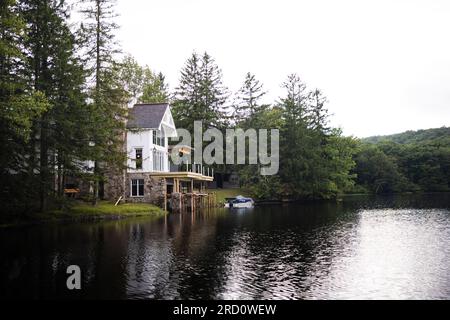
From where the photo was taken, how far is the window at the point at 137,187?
148ft

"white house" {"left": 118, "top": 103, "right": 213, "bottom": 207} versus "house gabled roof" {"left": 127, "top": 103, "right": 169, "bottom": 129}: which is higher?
"house gabled roof" {"left": 127, "top": 103, "right": 169, "bottom": 129}

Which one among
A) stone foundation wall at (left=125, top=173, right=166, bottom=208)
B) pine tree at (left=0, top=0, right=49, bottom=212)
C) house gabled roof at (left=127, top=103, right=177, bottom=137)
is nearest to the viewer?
pine tree at (left=0, top=0, right=49, bottom=212)

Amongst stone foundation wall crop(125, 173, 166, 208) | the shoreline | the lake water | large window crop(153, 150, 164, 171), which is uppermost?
large window crop(153, 150, 164, 171)

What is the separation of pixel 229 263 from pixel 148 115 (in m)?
33.1

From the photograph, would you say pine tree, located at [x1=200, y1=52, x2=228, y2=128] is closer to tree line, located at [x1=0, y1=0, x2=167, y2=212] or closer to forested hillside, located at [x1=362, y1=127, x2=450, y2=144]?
tree line, located at [x1=0, y1=0, x2=167, y2=212]

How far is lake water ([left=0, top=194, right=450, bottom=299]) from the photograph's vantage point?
11.9 metres

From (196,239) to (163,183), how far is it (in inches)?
889

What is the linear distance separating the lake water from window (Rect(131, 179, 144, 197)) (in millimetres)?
18405

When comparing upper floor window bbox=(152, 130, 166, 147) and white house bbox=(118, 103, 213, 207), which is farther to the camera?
upper floor window bbox=(152, 130, 166, 147)

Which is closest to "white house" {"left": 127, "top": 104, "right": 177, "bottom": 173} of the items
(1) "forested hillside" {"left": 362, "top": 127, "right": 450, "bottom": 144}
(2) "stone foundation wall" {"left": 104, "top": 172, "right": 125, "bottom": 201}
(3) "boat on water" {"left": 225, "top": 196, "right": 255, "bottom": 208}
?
(2) "stone foundation wall" {"left": 104, "top": 172, "right": 125, "bottom": 201}

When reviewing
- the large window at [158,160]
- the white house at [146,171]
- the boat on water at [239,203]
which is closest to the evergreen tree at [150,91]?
the white house at [146,171]
